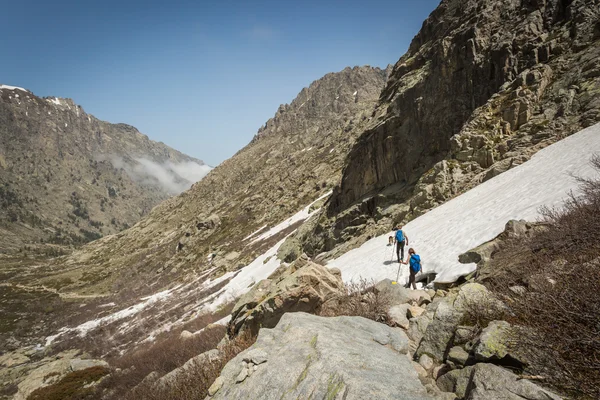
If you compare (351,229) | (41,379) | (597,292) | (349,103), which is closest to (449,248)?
(597,292)

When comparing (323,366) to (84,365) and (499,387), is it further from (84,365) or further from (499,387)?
(84,365)

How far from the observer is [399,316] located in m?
7.18

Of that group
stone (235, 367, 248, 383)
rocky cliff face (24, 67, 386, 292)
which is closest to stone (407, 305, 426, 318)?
stone (235, 367, 248, 383)

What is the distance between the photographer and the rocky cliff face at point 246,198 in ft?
229

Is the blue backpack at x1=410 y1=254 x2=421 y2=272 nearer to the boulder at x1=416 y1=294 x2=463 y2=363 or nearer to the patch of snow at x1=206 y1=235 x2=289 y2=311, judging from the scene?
the boulder at x1=416 y1=294 x2=463 y2=363

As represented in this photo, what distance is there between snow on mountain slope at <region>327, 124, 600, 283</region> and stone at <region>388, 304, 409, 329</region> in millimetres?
3111

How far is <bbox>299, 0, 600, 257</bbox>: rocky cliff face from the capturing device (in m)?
19.3

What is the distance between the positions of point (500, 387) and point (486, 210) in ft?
44.4

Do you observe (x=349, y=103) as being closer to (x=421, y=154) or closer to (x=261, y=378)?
(x=421, y=154)

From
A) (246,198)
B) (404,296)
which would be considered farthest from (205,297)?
(246,198)

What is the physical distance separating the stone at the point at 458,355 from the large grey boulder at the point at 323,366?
645 mm

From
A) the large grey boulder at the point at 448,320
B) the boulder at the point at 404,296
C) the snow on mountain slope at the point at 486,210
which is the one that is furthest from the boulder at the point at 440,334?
the snow on mountain slope at the point at 486,210

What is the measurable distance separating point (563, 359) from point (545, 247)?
14.7ft

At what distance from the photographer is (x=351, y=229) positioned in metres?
29.5
